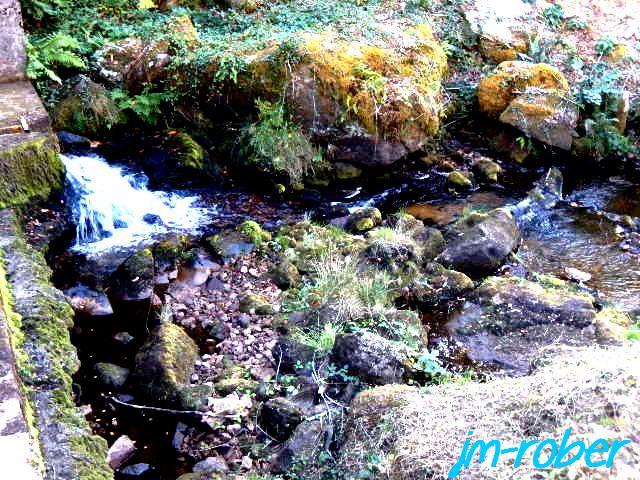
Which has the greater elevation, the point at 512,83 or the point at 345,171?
the point at 512,83

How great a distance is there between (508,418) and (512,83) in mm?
8409

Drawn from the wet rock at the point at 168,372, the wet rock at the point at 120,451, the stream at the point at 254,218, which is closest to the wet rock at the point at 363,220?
the stream at the point at 254,218

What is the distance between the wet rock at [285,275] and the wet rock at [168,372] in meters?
1.50

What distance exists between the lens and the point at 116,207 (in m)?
8.11

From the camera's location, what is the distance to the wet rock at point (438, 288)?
22.4 ft

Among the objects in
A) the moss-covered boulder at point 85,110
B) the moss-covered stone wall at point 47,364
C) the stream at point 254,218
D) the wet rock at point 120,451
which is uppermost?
the moss-covered boulder at point 85,110

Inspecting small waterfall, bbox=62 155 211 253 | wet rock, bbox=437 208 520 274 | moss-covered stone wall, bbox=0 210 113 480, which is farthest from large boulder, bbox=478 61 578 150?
moss-covered stone wall, bbox=0 210 113 480

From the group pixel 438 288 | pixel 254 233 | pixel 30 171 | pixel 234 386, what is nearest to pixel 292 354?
pixel 234 386

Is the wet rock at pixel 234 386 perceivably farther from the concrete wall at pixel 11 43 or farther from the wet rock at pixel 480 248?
the concrete wall at pixel 11 43

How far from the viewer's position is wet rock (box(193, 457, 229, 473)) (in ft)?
15.5

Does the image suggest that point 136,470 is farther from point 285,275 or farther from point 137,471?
point 285,275

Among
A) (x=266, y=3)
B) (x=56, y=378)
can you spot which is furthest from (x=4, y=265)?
(x=266, y=3)

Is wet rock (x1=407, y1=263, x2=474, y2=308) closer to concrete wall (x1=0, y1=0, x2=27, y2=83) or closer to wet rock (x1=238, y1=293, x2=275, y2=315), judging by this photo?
wet rock (x1=238, y1=293, x2=275, y2=315)

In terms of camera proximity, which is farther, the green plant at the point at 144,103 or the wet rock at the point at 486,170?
the wet rock at the point at 486,170
